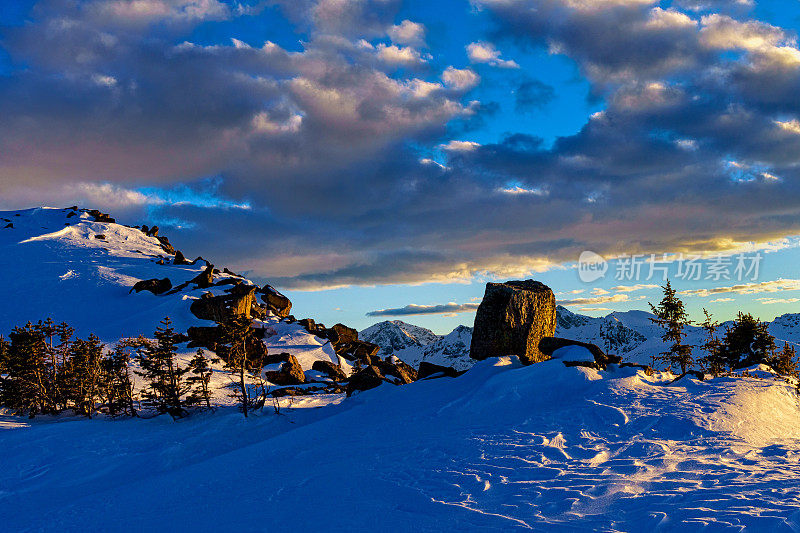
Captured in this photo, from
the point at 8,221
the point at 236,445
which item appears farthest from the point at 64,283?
the point at 236,445

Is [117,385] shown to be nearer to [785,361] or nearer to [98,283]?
[785,361]

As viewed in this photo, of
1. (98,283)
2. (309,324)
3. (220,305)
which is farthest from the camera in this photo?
(98,283)

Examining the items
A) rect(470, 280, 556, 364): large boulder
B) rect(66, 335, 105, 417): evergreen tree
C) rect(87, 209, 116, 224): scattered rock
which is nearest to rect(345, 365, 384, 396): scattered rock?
rect(470, 280, 556, 364): large boulder

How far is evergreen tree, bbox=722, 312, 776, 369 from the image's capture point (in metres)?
30.8

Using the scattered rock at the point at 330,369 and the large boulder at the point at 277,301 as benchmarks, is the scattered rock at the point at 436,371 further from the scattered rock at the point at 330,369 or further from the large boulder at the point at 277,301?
the large boulder at the point at 277,301

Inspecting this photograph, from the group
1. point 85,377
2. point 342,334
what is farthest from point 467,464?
point 342,334

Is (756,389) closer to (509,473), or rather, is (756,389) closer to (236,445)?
(509,473)

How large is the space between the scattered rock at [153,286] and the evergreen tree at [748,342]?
5987 centimetres

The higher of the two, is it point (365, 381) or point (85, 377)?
point (365, 381)

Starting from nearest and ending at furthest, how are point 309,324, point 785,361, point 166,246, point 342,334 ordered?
1. point 785,361
2. point 309,324
3. point 342,334
4. point 166,246

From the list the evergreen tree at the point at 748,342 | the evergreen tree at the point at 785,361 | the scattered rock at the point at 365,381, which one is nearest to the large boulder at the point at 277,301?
the scattered rock at the point at 365,381

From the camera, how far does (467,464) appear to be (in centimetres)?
1124

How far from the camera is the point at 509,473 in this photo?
10336mm

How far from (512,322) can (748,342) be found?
60.2ft
